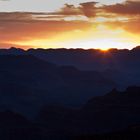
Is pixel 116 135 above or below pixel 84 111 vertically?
above

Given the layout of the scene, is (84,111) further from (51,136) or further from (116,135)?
(116,135)

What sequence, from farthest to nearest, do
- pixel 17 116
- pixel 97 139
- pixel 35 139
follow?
pixel 17 116 → pixel 35 139 → pixel 97 139

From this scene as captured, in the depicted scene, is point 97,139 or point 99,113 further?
point 99,113

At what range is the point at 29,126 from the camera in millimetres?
179375

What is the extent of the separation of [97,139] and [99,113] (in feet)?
377

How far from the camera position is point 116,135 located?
73875 millimetres

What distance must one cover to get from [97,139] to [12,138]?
366ft

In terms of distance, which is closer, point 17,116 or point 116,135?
point 116,135

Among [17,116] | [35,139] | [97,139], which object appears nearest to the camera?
[97,139]

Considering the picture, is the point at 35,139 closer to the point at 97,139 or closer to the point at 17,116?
the point at 17,116

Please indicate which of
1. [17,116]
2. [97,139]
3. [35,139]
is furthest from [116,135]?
[17,116]

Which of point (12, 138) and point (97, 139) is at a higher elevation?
point (97, 139)

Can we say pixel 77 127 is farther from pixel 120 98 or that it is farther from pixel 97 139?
pixel 97 139

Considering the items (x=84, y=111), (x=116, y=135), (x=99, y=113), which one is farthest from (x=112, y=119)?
(x=116, y=135)
